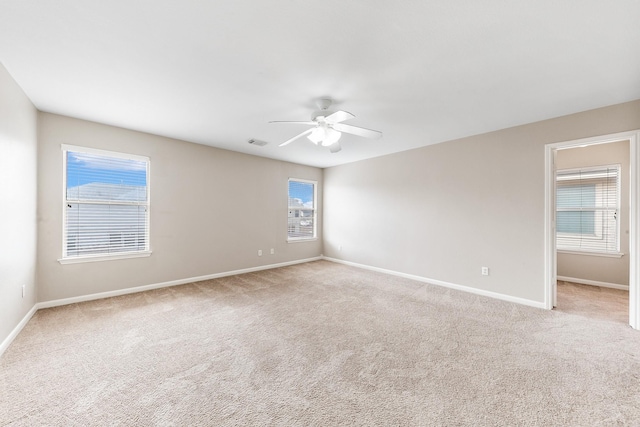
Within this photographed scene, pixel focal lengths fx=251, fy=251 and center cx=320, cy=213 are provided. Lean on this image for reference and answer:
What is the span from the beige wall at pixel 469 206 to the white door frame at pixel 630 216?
65mm

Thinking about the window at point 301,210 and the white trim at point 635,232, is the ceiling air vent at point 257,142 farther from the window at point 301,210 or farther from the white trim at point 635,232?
the white trim at point 635,232

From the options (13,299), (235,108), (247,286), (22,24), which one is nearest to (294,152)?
(235,108)

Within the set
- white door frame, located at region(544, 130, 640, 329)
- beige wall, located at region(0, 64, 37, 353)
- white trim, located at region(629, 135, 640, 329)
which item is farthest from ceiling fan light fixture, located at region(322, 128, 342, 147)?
white trim, located at region(629, 135, 640, 329)

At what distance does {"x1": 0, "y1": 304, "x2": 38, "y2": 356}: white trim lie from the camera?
2.20 metres

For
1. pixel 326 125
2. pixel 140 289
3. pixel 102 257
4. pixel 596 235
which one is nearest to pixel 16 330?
pixel 102 257

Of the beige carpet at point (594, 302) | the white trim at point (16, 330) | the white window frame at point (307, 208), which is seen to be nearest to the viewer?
the white trim at point (16, 330)

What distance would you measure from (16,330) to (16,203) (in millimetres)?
1258

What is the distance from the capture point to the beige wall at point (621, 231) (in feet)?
13.1

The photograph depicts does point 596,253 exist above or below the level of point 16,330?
above

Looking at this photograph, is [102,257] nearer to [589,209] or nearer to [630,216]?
[630,216]

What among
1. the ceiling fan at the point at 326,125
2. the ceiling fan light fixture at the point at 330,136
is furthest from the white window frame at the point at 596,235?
the ceiling fan light fixture at the point at 330,136

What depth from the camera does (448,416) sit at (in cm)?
152

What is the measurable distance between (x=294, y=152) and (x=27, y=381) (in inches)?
169

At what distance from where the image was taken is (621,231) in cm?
403
